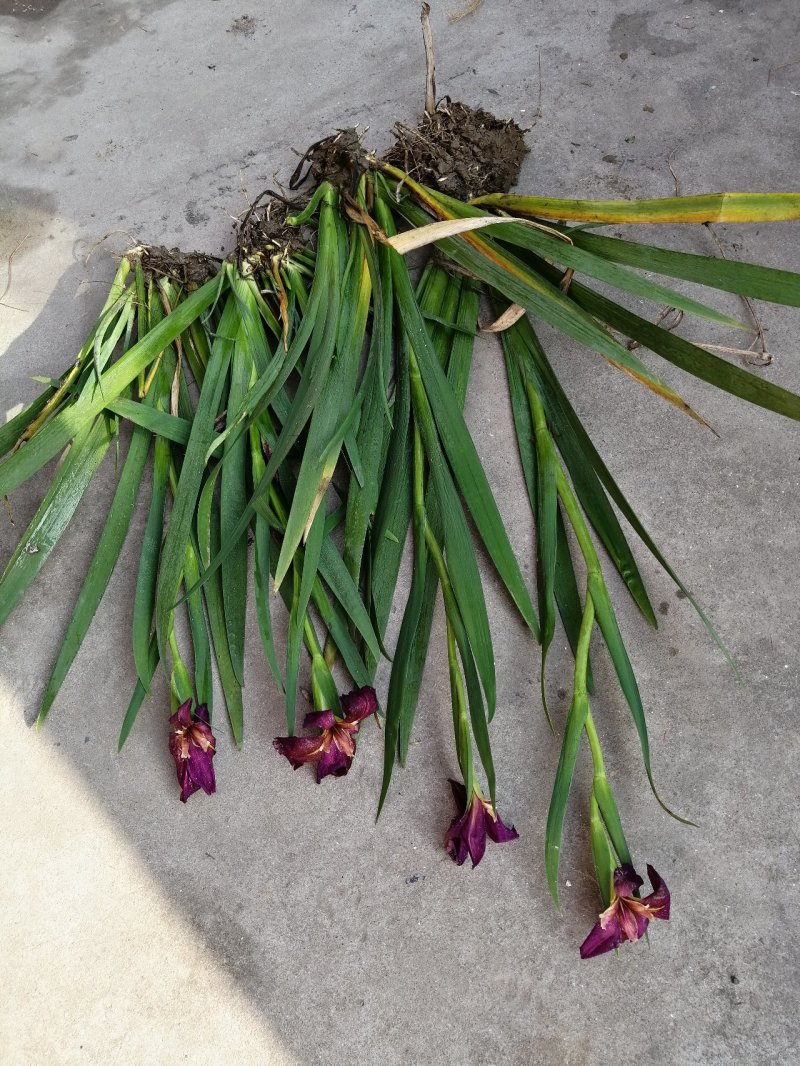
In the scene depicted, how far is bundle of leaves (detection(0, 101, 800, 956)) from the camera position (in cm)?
110

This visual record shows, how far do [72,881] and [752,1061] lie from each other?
0.89m

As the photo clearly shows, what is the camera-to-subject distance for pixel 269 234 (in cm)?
142

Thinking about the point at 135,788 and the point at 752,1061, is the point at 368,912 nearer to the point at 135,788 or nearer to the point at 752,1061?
the point at 135,788

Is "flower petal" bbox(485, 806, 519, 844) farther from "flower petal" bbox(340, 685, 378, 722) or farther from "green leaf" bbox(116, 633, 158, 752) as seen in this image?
"green leaf" bbox(116, 633, 158, 752)

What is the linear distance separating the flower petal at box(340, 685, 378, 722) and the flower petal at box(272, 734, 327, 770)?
47mm

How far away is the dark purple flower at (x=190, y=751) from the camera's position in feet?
3.72

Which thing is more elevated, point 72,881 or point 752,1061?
point 72,881

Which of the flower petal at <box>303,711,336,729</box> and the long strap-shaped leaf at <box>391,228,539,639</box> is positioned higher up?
the long strap-shaped leaf at <box>391,228,539,639</box>

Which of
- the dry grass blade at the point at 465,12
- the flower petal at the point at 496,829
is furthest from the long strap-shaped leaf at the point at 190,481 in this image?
the dry grass blade at the point at 465,12

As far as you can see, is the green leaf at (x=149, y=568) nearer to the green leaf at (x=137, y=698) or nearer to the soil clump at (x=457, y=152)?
the green leaf at (x=137, y=698)

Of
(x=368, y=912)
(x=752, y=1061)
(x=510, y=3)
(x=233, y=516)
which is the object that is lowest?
(x=752, y=1061)

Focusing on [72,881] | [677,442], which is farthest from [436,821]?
[677,442]

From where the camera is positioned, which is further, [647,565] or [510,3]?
[510,3]

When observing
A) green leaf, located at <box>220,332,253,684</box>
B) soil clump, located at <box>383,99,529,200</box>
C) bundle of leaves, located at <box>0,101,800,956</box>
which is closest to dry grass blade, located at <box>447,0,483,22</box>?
soil clump, located at <box>383,99,529,200</box>
